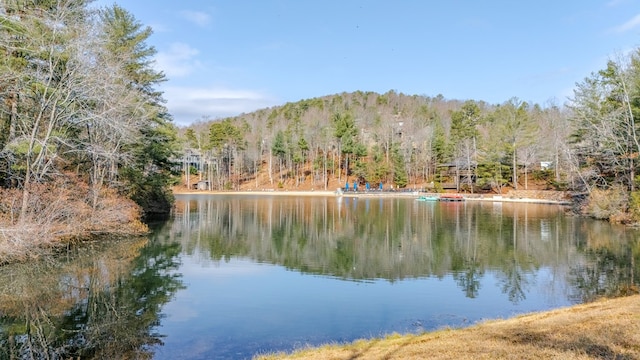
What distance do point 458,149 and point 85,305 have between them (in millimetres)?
59625

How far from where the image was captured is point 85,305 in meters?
11.5

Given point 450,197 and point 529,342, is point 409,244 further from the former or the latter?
point 450,197

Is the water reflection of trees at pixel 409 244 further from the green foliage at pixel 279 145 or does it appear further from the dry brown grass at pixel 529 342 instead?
the green foliage at pixel 279 145

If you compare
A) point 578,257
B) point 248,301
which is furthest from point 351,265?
point 578,257

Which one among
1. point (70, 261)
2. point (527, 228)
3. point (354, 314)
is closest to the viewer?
point (354, 314)

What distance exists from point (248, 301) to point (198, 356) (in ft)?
12.6

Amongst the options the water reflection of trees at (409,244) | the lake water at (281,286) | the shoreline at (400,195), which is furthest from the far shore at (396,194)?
the lake water at (281,286)

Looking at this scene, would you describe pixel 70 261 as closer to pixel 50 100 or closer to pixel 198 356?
pixel 50 100

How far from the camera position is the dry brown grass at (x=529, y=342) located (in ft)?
19.2

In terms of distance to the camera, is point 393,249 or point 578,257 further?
point 393,249

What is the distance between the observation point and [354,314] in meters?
11.1

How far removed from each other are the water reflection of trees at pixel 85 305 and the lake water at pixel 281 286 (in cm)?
4

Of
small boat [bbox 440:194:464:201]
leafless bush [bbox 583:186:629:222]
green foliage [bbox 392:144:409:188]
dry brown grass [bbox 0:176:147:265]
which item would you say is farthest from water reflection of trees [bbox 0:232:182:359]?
green foliage [bbox 392:144:409:188]

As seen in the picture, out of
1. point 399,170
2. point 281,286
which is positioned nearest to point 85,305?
point 281,286
